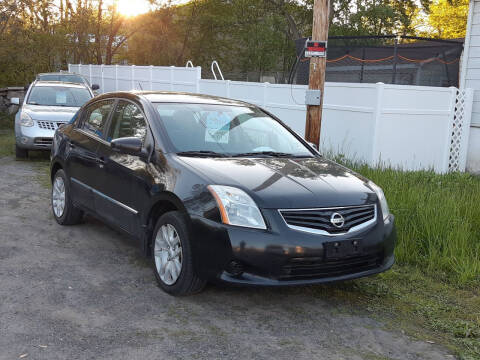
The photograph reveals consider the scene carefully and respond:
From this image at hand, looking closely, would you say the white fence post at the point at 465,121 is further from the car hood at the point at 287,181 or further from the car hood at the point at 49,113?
the car hood at the point at 49,113

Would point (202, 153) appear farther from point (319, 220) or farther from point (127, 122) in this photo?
point (319, 220)

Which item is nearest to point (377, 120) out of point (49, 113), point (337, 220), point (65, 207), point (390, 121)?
point (390, 121)

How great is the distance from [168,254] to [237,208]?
2.67ft

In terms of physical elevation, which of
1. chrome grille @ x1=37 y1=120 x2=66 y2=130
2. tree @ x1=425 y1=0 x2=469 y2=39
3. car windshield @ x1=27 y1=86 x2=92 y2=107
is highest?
tree @ x1=425 y1=0 x2=469 y2=39

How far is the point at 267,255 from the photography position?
158 inches

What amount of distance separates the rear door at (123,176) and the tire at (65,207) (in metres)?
0.83

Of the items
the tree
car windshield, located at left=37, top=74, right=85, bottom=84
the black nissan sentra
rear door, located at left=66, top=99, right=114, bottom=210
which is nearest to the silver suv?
car windshield, located at left=37, top=74, right=85, bottom=84

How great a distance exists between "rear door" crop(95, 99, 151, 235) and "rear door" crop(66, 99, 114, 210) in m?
0.14

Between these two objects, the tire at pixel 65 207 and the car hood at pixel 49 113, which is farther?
the car hood at pixel 49 113

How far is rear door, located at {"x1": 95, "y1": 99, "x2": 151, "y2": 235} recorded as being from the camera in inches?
198

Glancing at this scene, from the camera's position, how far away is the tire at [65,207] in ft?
21.1

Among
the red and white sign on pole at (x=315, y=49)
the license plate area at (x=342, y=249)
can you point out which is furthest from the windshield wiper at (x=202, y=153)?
the red and white sign on pole at (x=315, y=49)

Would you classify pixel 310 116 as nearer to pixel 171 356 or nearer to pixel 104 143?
pixel 104 143

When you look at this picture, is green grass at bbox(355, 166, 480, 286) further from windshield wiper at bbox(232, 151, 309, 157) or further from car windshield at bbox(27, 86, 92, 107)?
car windshield at bbox(27, 86, 92, 107)
